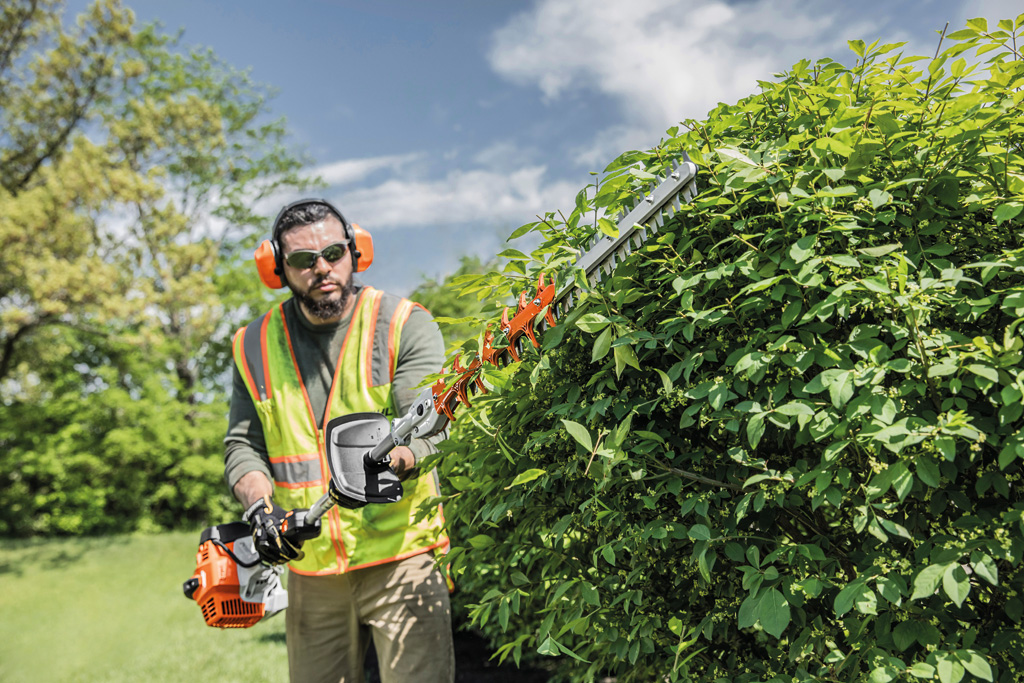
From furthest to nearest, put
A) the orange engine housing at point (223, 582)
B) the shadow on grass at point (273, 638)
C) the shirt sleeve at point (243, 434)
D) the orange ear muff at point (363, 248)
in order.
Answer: the shadow on grass at point (273, 638) → the orange ear muff at point (363, 248) → the shirt sleeve at point (243, 434) → the orange engine housing at point (223, 582)

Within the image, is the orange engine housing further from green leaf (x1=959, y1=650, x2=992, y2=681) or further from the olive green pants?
green leaf (x1=959, y1=650, x2=992, y2=681)

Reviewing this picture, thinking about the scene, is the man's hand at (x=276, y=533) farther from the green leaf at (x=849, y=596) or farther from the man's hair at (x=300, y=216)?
the green leaf at (x=849, y=596)

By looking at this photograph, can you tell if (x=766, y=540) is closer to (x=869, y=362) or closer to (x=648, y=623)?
(x=648, y=623)

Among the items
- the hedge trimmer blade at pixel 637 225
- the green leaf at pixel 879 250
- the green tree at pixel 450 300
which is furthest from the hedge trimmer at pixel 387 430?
the green tree at pixel 450 300

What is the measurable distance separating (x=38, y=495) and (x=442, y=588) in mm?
17962

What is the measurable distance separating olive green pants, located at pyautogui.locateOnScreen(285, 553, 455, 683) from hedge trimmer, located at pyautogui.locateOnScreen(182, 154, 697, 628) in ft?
0.50

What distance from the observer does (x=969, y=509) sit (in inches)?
56.9

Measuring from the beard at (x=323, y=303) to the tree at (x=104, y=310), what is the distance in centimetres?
1220

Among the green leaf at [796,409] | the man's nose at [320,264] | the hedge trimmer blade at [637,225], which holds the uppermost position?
the man's nose at [320,264]

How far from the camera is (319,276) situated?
110 inches

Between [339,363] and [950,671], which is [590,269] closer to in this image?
[950,671]

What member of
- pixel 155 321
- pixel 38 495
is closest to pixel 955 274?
pixel 155 321

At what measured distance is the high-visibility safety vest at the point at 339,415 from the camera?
2648 mm

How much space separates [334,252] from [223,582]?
1.36m
